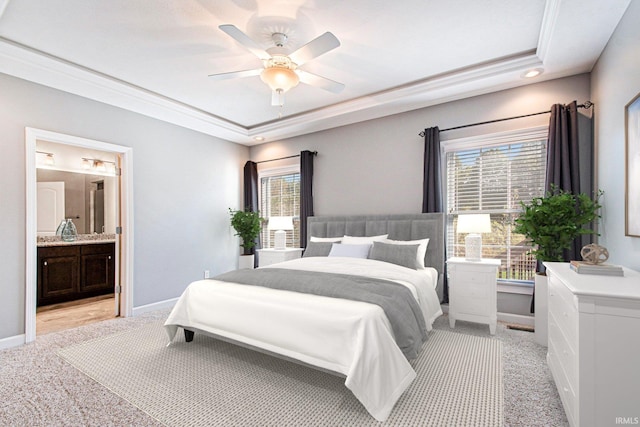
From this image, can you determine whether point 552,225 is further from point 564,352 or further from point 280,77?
point 280,77

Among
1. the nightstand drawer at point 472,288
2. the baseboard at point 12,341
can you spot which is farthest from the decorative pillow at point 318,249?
the baseboard at point 12,341

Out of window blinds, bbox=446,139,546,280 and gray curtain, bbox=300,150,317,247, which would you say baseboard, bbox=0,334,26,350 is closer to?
gray curtain, bbox=300,150,317,247

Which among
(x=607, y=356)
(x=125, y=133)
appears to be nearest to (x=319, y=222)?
(x=125, y=133)

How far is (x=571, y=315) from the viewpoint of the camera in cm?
174

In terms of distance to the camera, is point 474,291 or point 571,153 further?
point 474,291

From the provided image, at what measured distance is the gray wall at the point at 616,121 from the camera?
2.20 metres

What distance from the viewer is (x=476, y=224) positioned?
3.49 meters

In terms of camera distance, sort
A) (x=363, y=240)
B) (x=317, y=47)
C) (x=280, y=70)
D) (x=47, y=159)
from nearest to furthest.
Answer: (x=317, y=47)
(x=280, y=70)
(x=363, y=240)
(x=47, y=159)

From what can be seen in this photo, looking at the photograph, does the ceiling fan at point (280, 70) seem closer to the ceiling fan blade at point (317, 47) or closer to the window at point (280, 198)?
the ceiling fan blade at point (317, 47)

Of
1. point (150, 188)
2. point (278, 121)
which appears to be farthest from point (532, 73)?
point (150, 188)

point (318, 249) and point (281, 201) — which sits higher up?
point (281, 201)

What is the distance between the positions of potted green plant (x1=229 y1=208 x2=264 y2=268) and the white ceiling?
6.71 feet

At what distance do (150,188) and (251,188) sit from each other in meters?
1.85

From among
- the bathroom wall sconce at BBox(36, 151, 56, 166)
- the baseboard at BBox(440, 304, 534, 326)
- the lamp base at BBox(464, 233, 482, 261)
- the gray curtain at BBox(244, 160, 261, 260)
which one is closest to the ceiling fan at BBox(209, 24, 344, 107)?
the lamp base at BBox(464, 233, 482, 261)
